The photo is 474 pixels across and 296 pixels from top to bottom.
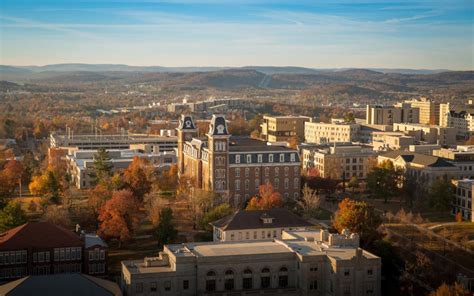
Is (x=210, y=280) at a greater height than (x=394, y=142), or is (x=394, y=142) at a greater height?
(x=394, y=142)

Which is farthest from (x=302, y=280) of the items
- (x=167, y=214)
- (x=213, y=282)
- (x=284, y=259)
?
(x=167, y=214)

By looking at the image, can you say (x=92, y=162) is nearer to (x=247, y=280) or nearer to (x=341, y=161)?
(x=341, y=161)

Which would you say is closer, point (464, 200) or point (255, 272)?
point (255, 272)

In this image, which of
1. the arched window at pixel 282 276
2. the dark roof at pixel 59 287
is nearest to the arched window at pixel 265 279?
the arched window at pixel 282 276

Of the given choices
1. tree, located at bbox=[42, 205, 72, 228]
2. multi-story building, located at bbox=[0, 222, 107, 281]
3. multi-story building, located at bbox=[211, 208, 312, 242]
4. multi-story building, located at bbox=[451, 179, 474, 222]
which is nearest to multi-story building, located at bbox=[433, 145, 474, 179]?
multi-story building, located at bbox=[451, 179, 474, 222]

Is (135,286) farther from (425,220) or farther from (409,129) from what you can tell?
(409,129)

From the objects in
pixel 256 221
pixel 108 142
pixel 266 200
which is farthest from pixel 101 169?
pixel 108 142

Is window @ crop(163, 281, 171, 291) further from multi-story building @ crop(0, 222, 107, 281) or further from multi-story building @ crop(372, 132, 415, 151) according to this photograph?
multi-story building @ crop(372, 132, 415, 151)
